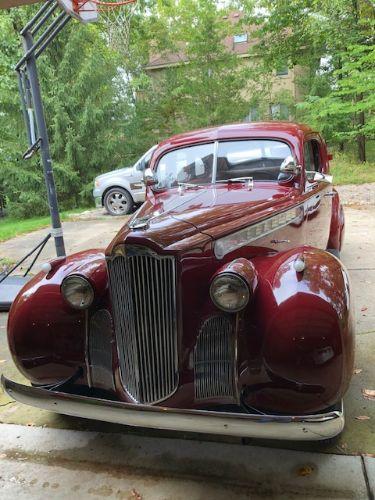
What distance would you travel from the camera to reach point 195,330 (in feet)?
8.31

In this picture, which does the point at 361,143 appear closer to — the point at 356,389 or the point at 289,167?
the point at 289,167

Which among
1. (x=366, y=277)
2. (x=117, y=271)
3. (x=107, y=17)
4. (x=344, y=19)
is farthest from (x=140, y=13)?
(x=117, y=271)

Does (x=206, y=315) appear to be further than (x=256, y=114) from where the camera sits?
No

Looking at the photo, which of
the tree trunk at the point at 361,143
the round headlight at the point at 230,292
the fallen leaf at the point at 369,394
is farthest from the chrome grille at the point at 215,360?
the tree trunk at the point at 361,143

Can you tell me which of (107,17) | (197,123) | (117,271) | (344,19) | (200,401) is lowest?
(200,401)

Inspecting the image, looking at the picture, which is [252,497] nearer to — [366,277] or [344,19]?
[366,277]

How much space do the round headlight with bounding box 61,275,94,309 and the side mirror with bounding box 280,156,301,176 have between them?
1.97m

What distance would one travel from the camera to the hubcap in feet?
39.5

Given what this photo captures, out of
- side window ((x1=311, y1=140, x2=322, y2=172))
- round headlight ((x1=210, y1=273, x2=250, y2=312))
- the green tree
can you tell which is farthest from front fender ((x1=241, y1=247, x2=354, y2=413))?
the green tree

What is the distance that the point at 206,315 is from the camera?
2527 mm

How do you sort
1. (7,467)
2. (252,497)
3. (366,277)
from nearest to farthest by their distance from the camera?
(252,497) < (7,467) < (366,277)

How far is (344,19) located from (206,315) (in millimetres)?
16565

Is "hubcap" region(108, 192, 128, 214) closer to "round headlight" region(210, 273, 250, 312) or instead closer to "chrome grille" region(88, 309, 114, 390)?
"chrome grille" region(88, 309, 114, 390)

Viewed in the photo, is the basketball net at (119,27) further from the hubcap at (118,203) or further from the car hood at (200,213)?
the car hood at (200,213)
